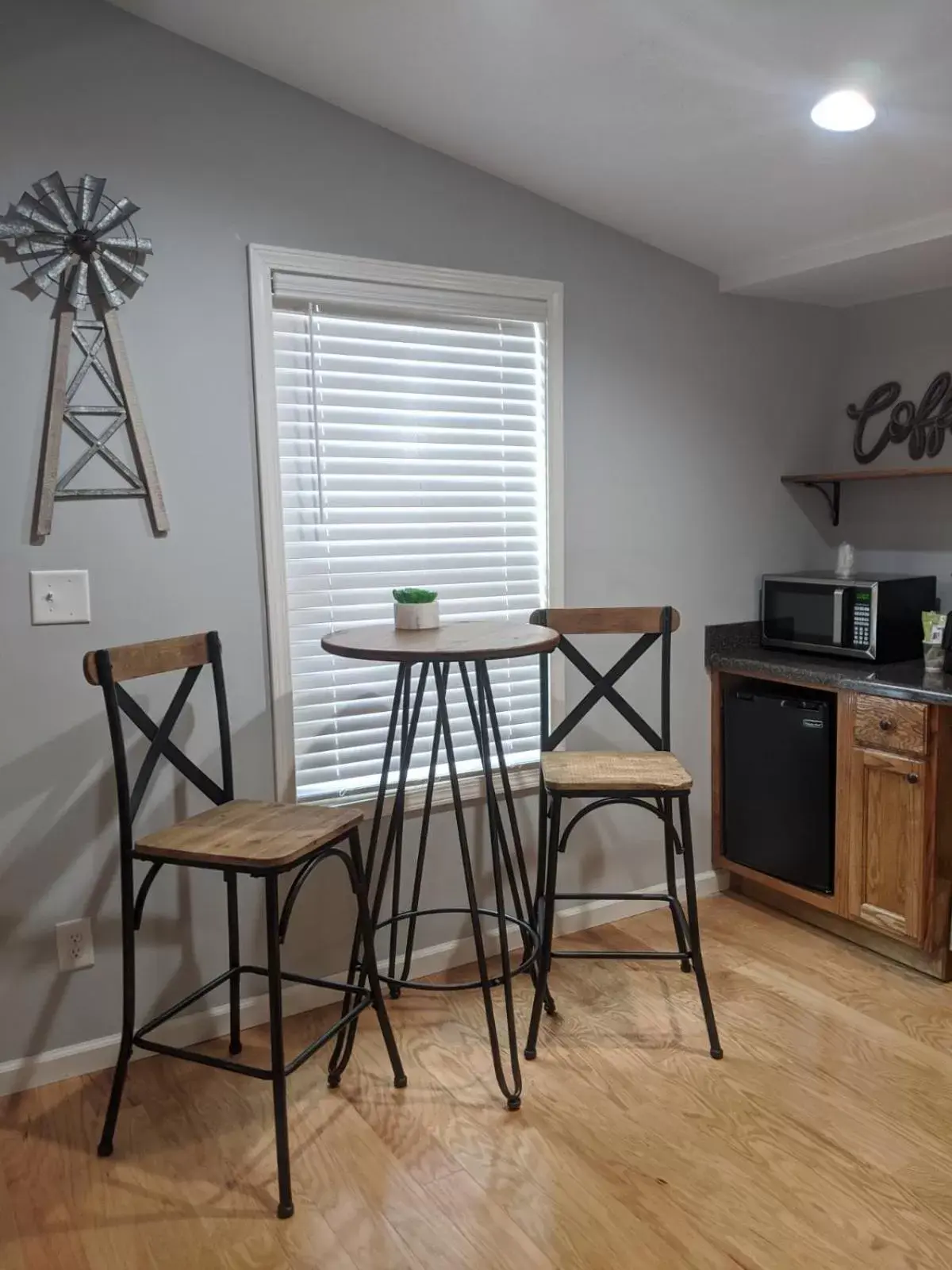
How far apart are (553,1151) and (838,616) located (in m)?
1.82

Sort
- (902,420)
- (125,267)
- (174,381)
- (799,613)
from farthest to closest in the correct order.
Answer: (902,420) → (799,613) → (174,381) → (125,267)

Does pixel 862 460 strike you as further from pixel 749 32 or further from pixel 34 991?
pixel 34 991

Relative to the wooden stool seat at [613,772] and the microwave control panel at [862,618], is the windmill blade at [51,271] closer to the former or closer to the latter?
the wooden stool seat at [613,772]

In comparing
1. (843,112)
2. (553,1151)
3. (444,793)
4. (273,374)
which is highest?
(843,112)

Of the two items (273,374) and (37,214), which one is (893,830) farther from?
(37,214)

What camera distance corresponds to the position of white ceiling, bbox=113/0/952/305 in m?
1.95

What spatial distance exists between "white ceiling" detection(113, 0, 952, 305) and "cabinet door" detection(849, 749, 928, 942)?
1460 mm

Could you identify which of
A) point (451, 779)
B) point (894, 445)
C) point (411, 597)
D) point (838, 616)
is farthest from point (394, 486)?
point (894, 445)

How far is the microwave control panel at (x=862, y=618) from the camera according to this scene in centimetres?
298

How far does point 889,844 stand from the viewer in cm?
277

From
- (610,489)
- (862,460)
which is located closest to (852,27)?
(610,489)

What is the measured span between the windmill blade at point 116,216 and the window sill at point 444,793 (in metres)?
1.51

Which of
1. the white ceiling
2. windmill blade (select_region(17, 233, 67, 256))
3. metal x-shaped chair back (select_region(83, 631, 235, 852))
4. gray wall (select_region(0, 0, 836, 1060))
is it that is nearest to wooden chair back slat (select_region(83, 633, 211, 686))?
metal x-shaped chair back (select_region(83, 631, 235, 852))

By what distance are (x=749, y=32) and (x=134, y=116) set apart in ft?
4.51
